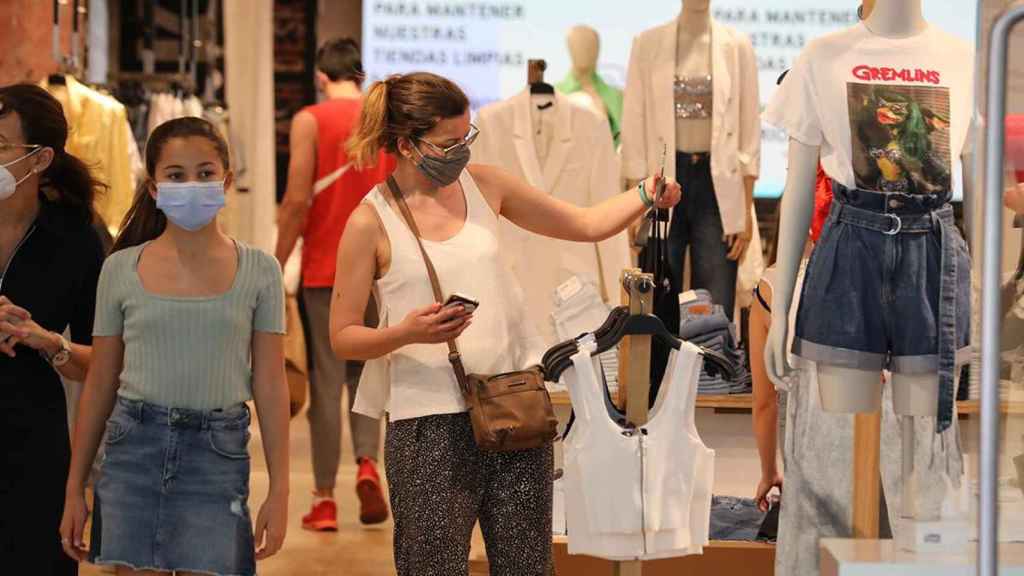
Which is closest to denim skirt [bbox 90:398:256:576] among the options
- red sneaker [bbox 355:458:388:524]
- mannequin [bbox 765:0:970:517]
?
mannequin [bbox 765:0:970:517]

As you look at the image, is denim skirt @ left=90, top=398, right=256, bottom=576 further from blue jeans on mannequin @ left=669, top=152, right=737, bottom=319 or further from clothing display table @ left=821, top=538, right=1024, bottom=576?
blue jeans on mannequin @ left=669, top=152, right=737, bottom=319

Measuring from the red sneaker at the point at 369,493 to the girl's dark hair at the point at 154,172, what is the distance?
9.79 feet

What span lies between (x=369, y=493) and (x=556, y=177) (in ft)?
4.93

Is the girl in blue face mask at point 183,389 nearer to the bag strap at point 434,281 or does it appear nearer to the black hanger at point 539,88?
the bag strap at point 434,281

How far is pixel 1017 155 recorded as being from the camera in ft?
7.60

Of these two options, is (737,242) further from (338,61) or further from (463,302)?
(463,302)

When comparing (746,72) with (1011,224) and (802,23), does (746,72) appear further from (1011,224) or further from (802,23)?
(1011,224)

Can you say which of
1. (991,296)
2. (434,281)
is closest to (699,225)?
(434,281)

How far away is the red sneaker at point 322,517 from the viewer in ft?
20.6

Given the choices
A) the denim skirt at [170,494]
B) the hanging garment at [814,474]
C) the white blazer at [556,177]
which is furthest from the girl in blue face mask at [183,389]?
the white blazer at [556,177]

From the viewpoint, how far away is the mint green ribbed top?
322 centimetres

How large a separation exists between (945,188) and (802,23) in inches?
240

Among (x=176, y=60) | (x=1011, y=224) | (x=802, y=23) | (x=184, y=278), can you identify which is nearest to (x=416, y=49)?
(x=802, y=23)

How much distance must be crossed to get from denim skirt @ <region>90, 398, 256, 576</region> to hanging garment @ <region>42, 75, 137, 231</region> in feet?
12.7
